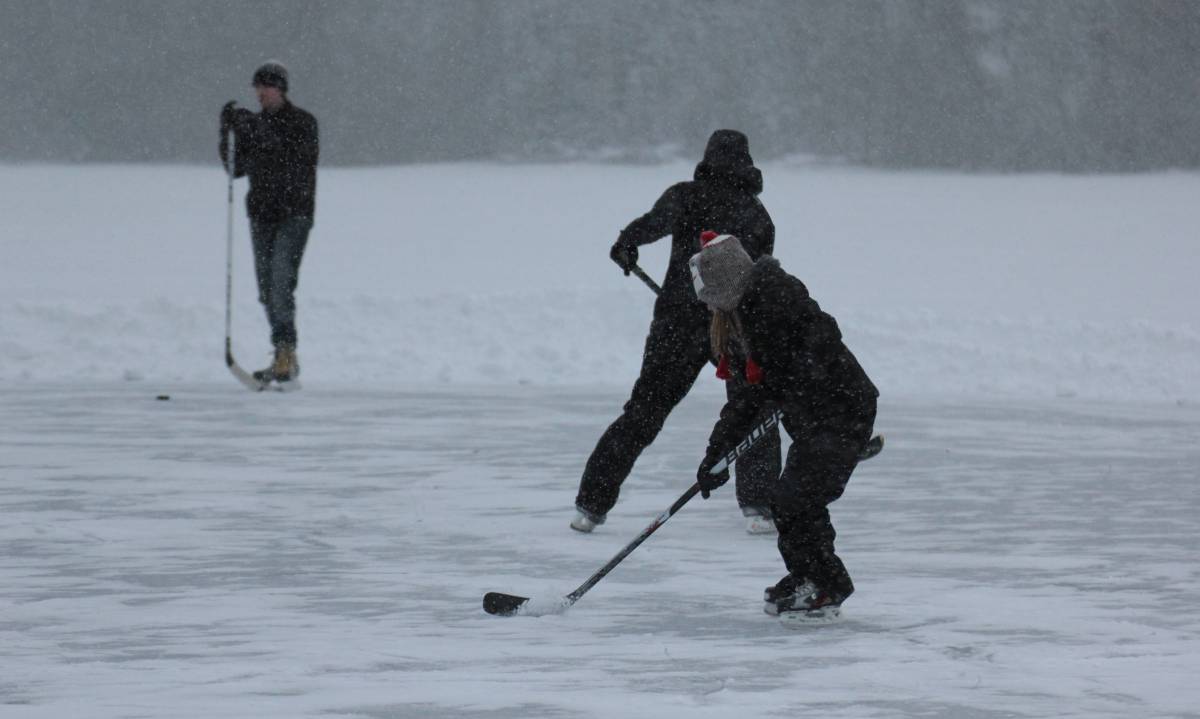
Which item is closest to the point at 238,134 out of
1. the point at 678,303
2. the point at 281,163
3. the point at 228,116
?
the point at 228,116

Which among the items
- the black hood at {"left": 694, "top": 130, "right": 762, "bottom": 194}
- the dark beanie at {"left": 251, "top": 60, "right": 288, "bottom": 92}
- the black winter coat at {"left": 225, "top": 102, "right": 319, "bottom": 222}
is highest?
the dark beanie at {"left": 251, "top": 60, "right": 288, "bottom": 92}

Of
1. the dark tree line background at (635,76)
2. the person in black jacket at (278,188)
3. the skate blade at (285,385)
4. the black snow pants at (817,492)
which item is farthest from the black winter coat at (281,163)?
the dark tree line background at (635,76)

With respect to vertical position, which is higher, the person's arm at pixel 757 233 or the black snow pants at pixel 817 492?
the person's arm at pixel 757 233

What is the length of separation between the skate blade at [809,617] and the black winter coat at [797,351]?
499 millimetres

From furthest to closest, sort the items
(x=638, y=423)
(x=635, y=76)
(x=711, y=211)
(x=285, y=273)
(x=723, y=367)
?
(x=635, y=76)
(x=285, y=273)
(x=638, y=423)
(x=711, y=211)
(x=723, y=367)

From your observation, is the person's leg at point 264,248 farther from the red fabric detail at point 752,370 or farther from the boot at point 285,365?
the red fabric detail at point 752,370

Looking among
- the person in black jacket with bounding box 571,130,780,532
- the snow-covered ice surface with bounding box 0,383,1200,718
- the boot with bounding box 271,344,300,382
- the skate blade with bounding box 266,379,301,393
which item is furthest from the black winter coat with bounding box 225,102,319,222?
the person in black jacket with bounding box 571,130,780,532

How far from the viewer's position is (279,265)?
11.6 metres

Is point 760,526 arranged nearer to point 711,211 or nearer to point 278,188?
point 711,211

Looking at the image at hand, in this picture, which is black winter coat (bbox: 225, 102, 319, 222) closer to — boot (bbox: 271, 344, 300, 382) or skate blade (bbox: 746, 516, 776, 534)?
boot (bbox: 271, 344, 300, 382)

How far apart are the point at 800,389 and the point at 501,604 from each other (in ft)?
3.15

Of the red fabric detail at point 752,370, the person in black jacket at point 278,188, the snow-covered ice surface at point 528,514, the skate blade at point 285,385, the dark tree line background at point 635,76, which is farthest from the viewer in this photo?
the dark tree line background at point 635,76

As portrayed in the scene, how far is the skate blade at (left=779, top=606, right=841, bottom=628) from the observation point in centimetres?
507

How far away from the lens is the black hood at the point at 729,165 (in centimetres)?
659
